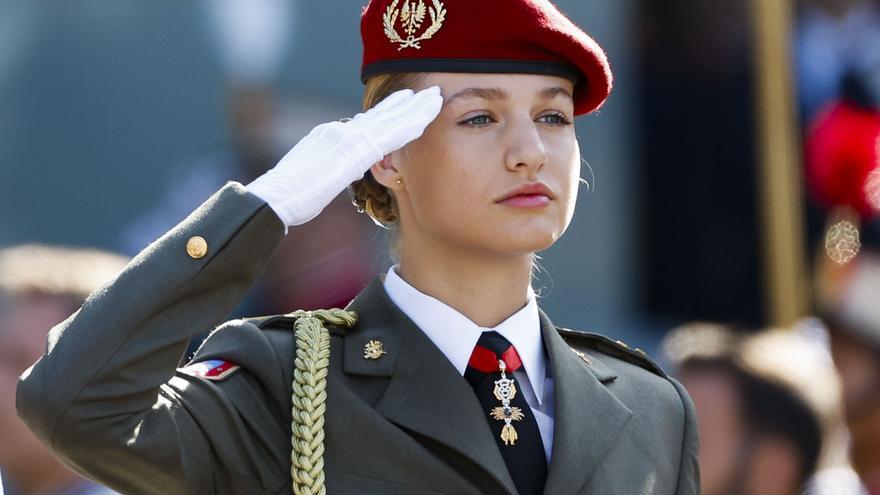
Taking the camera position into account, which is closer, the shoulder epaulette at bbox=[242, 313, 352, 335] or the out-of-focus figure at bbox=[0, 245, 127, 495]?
the shoulder epaulette at bbox=[242, 313, 352, 335]

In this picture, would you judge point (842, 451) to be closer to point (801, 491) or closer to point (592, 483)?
point (801, 491)

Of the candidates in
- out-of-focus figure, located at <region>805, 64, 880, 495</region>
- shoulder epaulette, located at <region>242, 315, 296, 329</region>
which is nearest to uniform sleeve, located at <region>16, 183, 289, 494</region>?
shoulder epaulette, located at <region>242, 315, 296, 329</region>

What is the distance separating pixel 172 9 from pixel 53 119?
659mm

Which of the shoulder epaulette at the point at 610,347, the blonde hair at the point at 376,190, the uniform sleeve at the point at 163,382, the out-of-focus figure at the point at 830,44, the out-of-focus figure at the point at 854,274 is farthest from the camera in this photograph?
the out-of-focus figure at the point at 830,44

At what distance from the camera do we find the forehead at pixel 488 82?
10.6 ft

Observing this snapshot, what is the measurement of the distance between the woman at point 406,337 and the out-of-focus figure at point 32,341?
1.29 metres

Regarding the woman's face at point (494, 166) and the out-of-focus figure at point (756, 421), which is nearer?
the woman's face at point (494, 166)

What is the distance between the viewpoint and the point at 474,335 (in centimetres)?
327

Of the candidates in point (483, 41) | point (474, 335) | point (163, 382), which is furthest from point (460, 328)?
point (163, 382)

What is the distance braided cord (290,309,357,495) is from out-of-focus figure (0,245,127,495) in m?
1.24

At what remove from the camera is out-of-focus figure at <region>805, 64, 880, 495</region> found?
219 inches

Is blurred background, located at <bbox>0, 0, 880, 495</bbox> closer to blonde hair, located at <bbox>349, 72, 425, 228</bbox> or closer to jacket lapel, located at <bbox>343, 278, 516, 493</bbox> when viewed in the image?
blonde hair, located at <bbox>349, 72, 425, 228</bbox>

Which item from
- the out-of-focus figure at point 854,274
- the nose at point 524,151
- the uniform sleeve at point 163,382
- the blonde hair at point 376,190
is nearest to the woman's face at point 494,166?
the nose at point 524,151

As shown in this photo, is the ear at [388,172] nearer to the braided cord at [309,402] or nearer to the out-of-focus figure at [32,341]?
the braided cord at [309,402]
